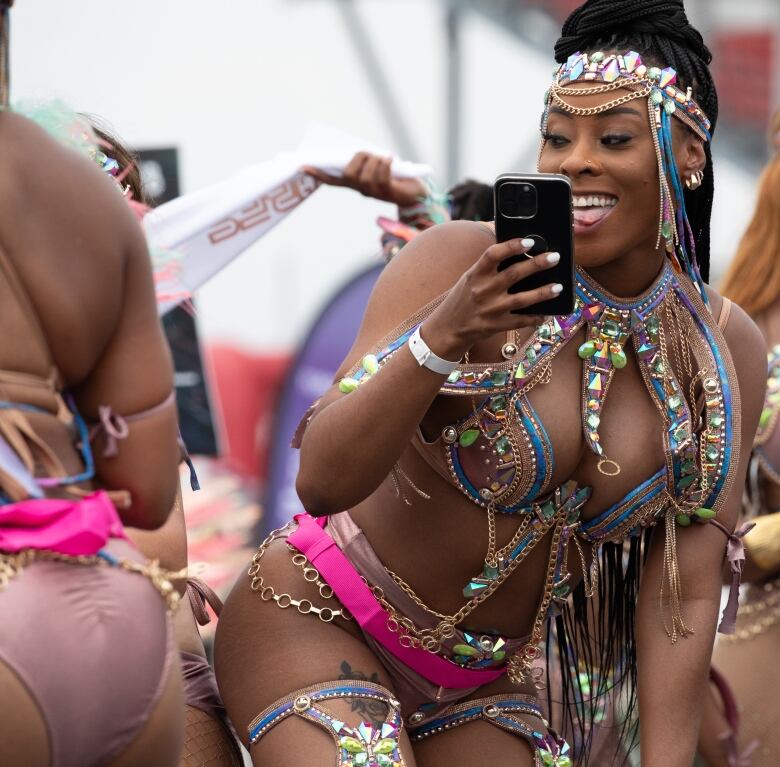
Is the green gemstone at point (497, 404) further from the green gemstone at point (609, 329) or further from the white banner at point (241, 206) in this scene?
the white banner at point (241, 206)

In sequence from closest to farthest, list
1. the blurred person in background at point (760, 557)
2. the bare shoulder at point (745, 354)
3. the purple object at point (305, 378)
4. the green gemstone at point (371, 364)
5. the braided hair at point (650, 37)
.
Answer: the green gemstone at point (371, 364)
the braided hair at point (650, 37)
the bare shoulder at point (745, 354)
the blurred person in background at point (760, 557)
the purple object at point (305, 378)

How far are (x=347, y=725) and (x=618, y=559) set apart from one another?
827 millimetres

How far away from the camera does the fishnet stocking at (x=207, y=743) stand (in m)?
2.86

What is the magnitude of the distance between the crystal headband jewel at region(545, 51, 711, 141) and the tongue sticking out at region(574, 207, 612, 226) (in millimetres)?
183

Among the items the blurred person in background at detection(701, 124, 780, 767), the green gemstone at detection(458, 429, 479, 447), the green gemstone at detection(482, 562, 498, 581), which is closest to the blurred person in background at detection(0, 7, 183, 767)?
the green gemstone at detection(458, 429, 479, 447)

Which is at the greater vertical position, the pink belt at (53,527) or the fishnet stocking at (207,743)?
the pink belt at (53,527)

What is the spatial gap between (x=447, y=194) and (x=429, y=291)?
1.72 m

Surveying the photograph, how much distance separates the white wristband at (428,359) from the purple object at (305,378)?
3408 millimetres

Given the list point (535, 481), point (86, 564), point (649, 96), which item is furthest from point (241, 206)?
point (86, 564)

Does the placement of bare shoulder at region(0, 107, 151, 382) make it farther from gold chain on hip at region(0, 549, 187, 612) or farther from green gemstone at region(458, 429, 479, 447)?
green gemstone at region(458, 429, 479, 447)

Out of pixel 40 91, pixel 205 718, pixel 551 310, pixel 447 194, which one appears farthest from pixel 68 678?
pixel 40 91

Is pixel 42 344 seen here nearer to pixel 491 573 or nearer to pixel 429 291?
pixel 429 291

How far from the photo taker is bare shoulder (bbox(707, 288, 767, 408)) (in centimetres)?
308

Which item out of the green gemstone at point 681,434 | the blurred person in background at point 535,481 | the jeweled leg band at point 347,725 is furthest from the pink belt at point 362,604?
the green gemstone at point 681,434
